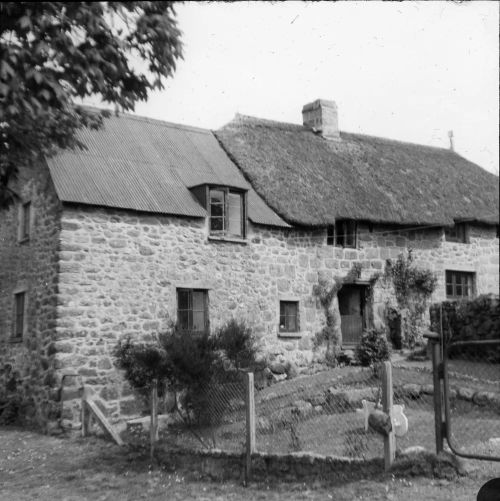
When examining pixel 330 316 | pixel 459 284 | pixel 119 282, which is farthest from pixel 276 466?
pixel 459 284

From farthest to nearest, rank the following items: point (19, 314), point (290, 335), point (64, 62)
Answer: point (290, 335)
point (19, 314)
point (64, 62)

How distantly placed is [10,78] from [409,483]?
6094 mm

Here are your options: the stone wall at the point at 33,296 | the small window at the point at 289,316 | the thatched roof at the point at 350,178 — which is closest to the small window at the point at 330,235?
the thatched roof at the point at 350,178

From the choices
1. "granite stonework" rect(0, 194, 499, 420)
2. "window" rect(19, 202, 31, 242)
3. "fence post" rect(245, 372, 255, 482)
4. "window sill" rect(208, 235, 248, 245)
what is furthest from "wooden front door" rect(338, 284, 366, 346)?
"fence post" rect(245, 372, 255, 482)

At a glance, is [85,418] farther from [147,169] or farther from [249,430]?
[147,169]

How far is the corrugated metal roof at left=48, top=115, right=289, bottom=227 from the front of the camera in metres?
15.4

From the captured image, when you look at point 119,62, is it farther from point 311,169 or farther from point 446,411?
point 311,169

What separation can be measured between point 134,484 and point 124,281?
6.48 metres

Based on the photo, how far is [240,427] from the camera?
11.8m

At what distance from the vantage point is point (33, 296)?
15.8m

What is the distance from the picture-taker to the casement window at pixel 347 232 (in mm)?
19547

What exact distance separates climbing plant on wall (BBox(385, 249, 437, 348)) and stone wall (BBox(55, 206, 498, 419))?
28cm

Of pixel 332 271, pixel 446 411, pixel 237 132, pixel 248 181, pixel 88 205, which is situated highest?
pixel 237 132

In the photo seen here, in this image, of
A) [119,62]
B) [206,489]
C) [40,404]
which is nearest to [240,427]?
[206,489]
